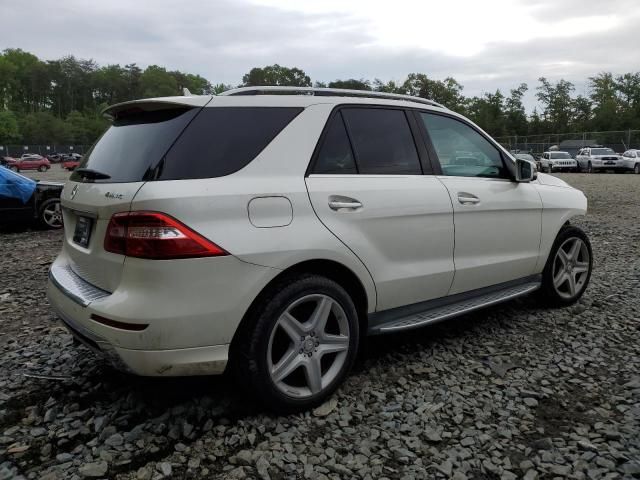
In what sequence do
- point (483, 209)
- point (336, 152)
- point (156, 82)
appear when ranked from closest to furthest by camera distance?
point (336, 152) < point (483, 209) < point (156, 82)

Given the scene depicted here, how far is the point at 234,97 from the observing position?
9.10 ft

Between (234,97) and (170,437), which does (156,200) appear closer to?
(234,97)

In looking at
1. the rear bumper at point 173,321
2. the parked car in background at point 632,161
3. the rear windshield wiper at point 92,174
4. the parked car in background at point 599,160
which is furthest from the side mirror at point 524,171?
the parked car in background at point 599,160

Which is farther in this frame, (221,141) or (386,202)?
(386,202)

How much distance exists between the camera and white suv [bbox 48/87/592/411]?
7.77 ft

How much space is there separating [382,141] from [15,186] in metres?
7.93

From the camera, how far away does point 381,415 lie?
9.19 ft

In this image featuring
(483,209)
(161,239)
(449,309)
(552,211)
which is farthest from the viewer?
(552,211)

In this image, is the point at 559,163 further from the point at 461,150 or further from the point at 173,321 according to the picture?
the point at 173,321

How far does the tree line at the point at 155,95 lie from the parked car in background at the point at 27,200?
2924 centimetres

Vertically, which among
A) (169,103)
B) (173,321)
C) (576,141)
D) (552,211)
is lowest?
(173,321)

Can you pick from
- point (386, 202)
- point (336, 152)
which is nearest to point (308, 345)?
point (386, 202)

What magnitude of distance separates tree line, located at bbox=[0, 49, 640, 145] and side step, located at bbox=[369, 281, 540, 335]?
34836 mm

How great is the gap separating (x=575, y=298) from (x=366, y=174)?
2.63 metres
